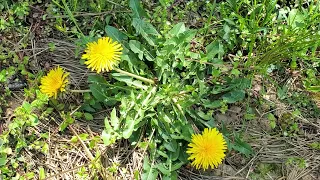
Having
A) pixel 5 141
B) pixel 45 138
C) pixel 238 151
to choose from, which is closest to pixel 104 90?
pixel 45 138

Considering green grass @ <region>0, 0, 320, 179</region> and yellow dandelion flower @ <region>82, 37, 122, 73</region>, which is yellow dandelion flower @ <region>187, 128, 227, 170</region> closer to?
green grass @ <region>0, 0, 320, 179</region>

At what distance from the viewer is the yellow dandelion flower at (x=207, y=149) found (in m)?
2.21

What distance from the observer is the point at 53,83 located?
2359mm

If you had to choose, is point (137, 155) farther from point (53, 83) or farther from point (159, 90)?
point (53, 83)

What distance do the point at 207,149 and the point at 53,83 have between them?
34.4 inches

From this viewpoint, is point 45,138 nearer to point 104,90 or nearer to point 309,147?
point 104,90

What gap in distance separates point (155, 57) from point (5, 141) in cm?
91

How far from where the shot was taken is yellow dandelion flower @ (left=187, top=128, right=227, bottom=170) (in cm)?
221

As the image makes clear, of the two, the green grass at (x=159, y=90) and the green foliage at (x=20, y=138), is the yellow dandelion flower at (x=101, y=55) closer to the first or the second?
the green grass at (x=159, y=90)

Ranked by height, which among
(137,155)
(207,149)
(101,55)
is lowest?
(137,155)

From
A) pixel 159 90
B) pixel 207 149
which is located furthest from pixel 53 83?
pixel 207 149

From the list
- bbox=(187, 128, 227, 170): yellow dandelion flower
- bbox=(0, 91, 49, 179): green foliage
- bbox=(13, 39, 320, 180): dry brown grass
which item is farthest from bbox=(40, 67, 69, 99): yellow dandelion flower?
bbox=(187, 128, 227, 170): yellow dandelion flower

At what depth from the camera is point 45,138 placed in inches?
97.5

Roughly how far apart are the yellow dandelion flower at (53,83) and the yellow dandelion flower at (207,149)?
2.44 ft
